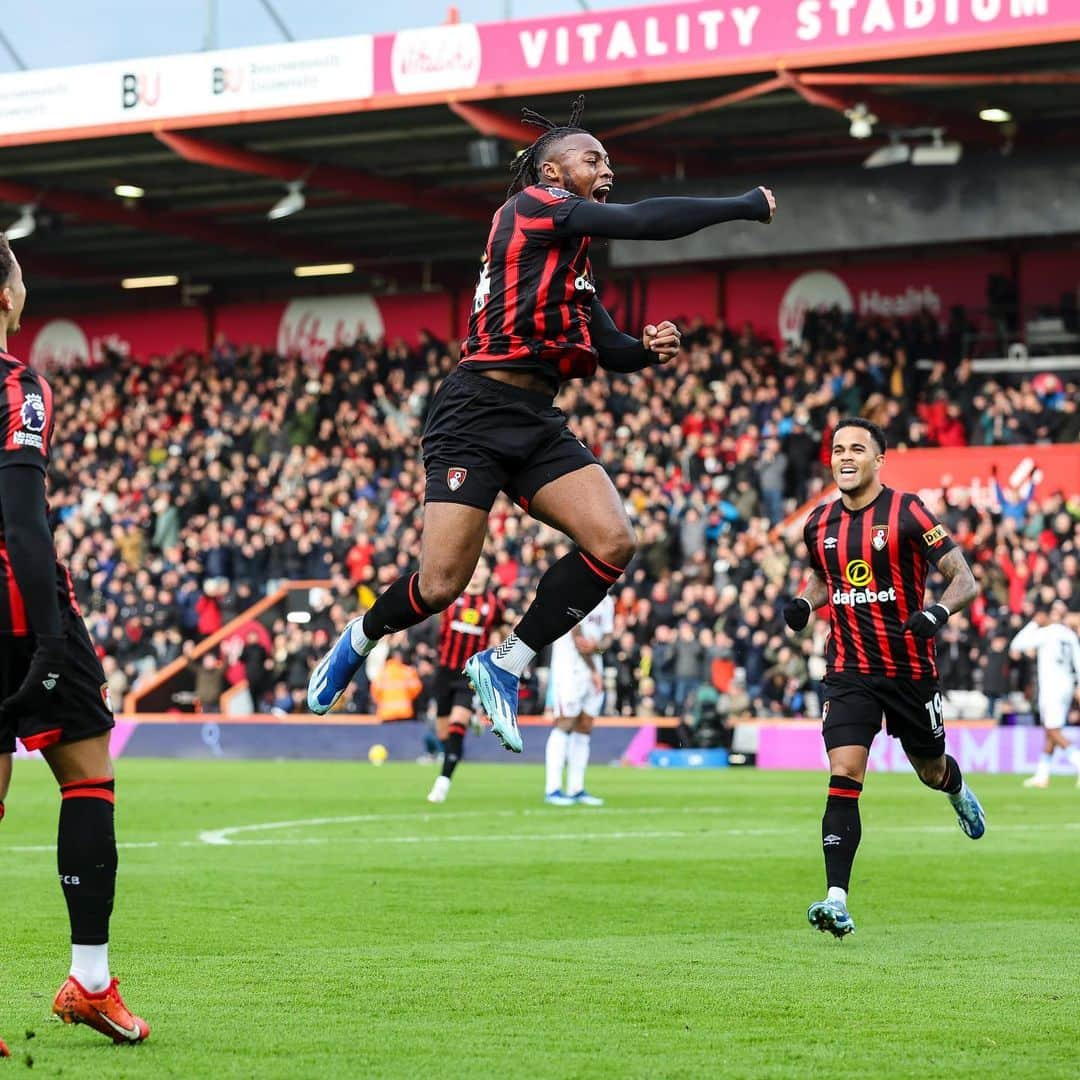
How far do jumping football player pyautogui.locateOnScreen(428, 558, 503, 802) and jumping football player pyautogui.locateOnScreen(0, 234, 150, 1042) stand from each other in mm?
12818

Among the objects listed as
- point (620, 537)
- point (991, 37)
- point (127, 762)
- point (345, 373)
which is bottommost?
point (127, 762)

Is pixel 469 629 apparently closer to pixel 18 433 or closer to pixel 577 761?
pixel 577 761

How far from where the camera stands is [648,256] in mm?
36562

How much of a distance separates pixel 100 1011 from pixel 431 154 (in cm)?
3007

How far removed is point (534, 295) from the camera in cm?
771

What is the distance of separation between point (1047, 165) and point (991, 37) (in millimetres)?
4798

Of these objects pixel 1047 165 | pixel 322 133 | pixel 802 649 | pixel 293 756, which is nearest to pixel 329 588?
pixel 293 756

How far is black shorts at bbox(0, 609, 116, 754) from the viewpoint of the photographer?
19.6ft

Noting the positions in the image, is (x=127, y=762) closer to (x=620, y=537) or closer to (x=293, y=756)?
(x=293, y=756)

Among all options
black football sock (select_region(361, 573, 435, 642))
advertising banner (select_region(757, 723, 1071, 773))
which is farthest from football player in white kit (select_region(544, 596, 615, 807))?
black football sock (select_region(361, 573, 435, 642))

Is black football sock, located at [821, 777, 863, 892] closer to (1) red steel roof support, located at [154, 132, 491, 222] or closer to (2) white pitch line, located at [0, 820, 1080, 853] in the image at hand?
(2) white pitch line, located at [0, 820, 1080, 853]

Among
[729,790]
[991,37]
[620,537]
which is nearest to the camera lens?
[620,537]

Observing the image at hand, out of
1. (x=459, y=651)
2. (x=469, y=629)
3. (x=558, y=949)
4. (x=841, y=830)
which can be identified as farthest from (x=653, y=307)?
(x=558, y=949)

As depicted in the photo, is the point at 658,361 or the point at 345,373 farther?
the point at 345,373
